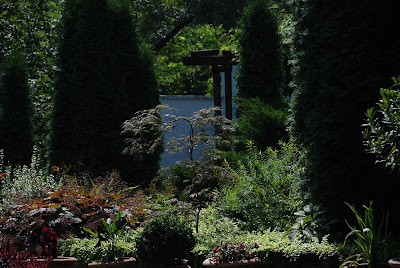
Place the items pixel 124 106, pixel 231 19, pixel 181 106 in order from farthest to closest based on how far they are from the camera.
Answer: pixel 231 19
pixel 181 106
pixel 124 106

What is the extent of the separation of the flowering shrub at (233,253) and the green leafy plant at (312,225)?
24.4 inches

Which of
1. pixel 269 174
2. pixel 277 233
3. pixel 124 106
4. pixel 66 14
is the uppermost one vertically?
pixel 66 14

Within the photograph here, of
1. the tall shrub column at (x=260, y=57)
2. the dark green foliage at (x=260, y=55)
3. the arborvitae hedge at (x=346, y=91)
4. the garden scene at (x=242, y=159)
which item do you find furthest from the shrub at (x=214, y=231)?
the dark green foliage at (x=260, y=55)

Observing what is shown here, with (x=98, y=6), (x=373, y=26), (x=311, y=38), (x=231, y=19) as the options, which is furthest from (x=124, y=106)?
(x=231, y=19)

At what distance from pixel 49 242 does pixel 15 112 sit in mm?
7714

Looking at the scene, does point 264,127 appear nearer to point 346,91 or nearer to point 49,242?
point 346,91

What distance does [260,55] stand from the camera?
11.9m

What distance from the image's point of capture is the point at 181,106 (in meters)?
16.6

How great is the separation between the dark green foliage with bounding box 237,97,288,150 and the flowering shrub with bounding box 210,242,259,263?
4326mm

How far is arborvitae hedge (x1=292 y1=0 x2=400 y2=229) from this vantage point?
19.5 feet

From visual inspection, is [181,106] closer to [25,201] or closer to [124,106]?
[124,106]

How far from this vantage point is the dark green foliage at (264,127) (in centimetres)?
981

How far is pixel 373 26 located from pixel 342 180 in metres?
1.67

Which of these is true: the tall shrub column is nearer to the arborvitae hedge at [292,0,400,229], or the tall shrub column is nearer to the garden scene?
the garden scene
